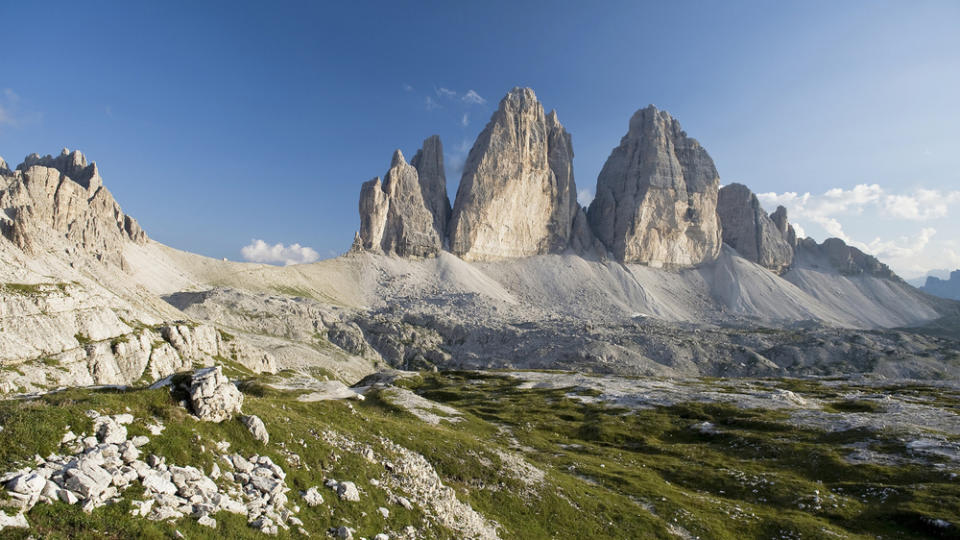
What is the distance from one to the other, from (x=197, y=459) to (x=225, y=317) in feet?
535

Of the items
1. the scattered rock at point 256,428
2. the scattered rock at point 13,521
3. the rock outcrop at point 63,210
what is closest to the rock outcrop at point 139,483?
the scattered rock at point 13,521

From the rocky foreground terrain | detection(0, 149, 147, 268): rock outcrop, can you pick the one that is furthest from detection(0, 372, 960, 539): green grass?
detection(0, 149, 147, 268): rock outcrop

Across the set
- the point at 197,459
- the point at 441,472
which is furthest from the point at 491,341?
the point at 197,459

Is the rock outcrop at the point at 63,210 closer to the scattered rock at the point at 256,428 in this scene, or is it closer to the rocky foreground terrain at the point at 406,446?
the rocky foreground terrain at the point at 406,446

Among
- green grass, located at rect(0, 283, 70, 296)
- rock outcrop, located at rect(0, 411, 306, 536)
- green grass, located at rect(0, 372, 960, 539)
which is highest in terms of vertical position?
green grass, located at rect(0, 283, 70, 296)

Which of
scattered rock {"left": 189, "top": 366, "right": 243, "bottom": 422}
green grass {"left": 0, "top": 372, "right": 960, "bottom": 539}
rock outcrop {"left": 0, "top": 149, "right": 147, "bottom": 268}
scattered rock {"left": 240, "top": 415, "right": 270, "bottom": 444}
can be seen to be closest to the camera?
green grass {"left": 0, "top": 372, "right": 960, "bottom": 539}

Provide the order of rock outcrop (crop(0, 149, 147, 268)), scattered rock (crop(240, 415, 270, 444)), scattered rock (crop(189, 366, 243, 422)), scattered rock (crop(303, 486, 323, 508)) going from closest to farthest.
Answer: scattered rock (crop(303, 486, 323, 508))
scattered rock (crop(189, 366, 243, 422))
scattered rock (crop(240, 415, 270, 444))
rock outcrop (crop(0, 149, 147, 268))

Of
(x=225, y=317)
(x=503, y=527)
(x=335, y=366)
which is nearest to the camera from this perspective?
(x=503, y=527)

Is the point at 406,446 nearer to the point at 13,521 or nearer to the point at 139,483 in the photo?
the point at 139,483

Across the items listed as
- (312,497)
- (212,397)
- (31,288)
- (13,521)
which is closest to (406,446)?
(312,497)

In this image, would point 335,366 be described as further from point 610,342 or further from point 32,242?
point 610,342

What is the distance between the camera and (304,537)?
16.8 m

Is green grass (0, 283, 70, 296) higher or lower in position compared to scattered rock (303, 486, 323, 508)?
higher

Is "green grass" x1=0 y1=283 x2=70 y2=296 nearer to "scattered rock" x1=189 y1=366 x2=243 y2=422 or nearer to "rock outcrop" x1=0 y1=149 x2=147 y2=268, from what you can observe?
"scattered rock" x1=189 y1=366 x2=243 y2=422
